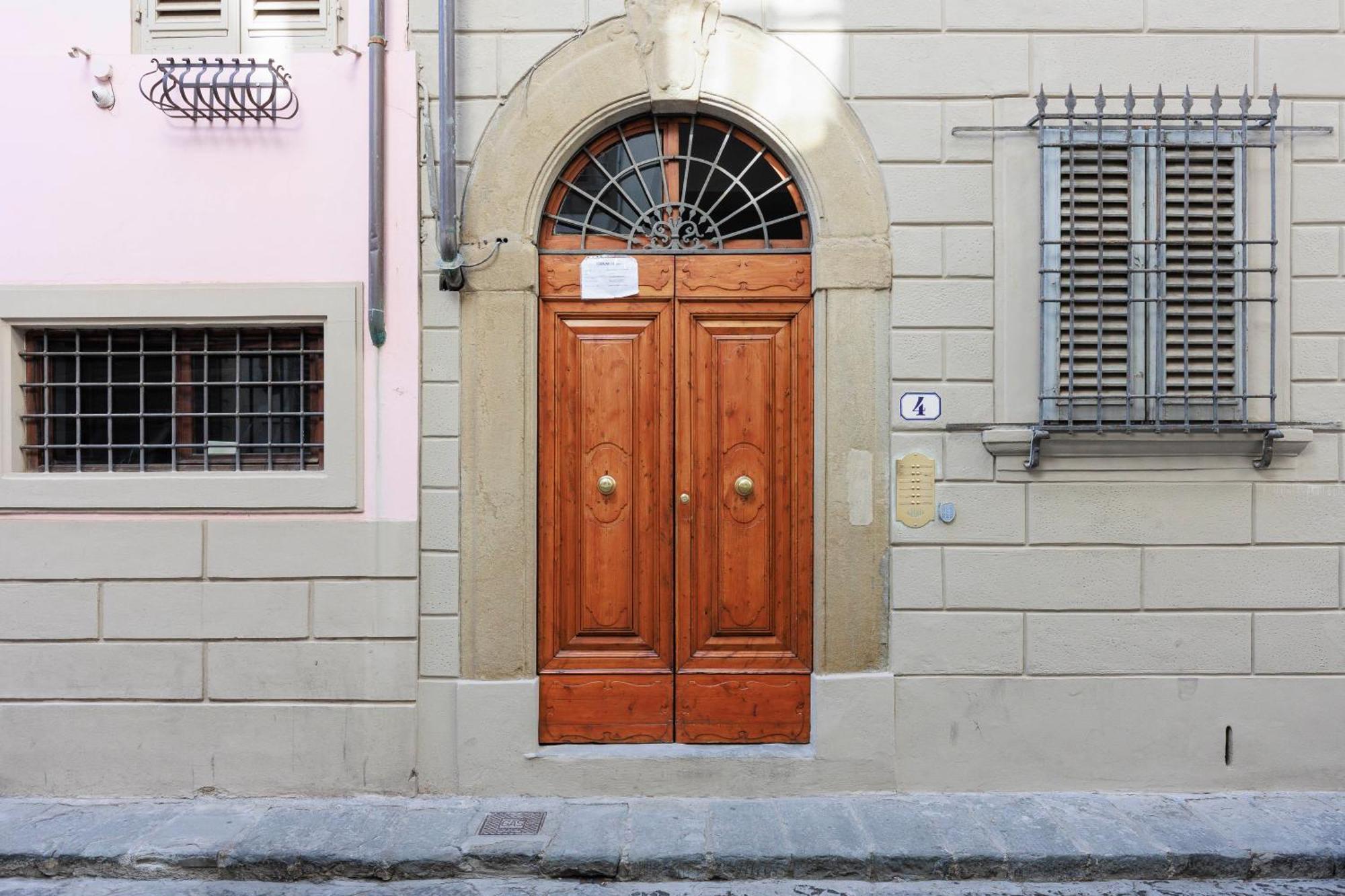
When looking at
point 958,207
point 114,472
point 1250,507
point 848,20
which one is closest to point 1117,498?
point 1250,507

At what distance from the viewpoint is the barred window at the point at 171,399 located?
5363 millimetres

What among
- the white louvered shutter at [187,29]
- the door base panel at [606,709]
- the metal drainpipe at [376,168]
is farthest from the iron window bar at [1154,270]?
the white louvered shutter at [187,29]

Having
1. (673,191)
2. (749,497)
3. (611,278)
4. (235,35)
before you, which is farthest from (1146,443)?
(235,35)

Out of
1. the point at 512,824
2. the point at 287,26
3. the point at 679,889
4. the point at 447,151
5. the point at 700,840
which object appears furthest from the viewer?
the point at 287,26

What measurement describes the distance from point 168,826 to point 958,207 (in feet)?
17.5

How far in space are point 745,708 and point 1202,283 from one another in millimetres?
3492

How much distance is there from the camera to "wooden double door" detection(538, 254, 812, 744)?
536 cm

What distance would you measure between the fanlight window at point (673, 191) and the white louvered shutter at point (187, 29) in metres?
2.05

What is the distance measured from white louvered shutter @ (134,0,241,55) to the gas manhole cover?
14.6 ft

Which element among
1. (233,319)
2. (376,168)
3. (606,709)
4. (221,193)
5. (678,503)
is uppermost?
(376,168)

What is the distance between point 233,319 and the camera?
5.25 m

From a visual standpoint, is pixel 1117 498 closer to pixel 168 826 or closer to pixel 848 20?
pixel 848 20

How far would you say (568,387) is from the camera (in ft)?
17.7

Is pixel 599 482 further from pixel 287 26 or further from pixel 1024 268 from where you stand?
pixel 287 26
